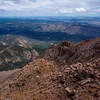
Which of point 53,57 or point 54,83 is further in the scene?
point 53,57

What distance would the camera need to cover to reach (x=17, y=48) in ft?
543

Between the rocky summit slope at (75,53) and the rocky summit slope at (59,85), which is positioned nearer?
the rocky summit slope at (59,85)

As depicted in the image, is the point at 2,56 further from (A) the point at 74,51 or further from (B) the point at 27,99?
(B) the point at 27,99

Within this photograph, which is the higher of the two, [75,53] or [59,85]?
[59,85]

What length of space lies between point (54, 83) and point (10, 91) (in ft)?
16.3

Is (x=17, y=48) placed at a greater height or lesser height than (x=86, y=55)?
lesser

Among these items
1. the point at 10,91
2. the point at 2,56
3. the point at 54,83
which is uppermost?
the point at 54,83

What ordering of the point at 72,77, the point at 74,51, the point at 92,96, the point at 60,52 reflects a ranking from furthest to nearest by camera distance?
the point at 60,52, the point at 74,51, the point at 72,77, the point at 92,96

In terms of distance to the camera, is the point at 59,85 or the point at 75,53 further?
the point at 75,53

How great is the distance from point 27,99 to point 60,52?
57.0 ft

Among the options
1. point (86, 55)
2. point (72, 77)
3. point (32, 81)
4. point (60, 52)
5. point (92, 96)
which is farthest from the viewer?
point (60, 52)

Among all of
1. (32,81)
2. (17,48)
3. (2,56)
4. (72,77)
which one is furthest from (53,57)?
(17,48)

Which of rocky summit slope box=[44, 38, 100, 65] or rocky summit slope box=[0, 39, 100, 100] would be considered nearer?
rocky summit slope box=[0, 39, 100, 100]

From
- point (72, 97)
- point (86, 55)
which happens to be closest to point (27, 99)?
point (72, 97)
